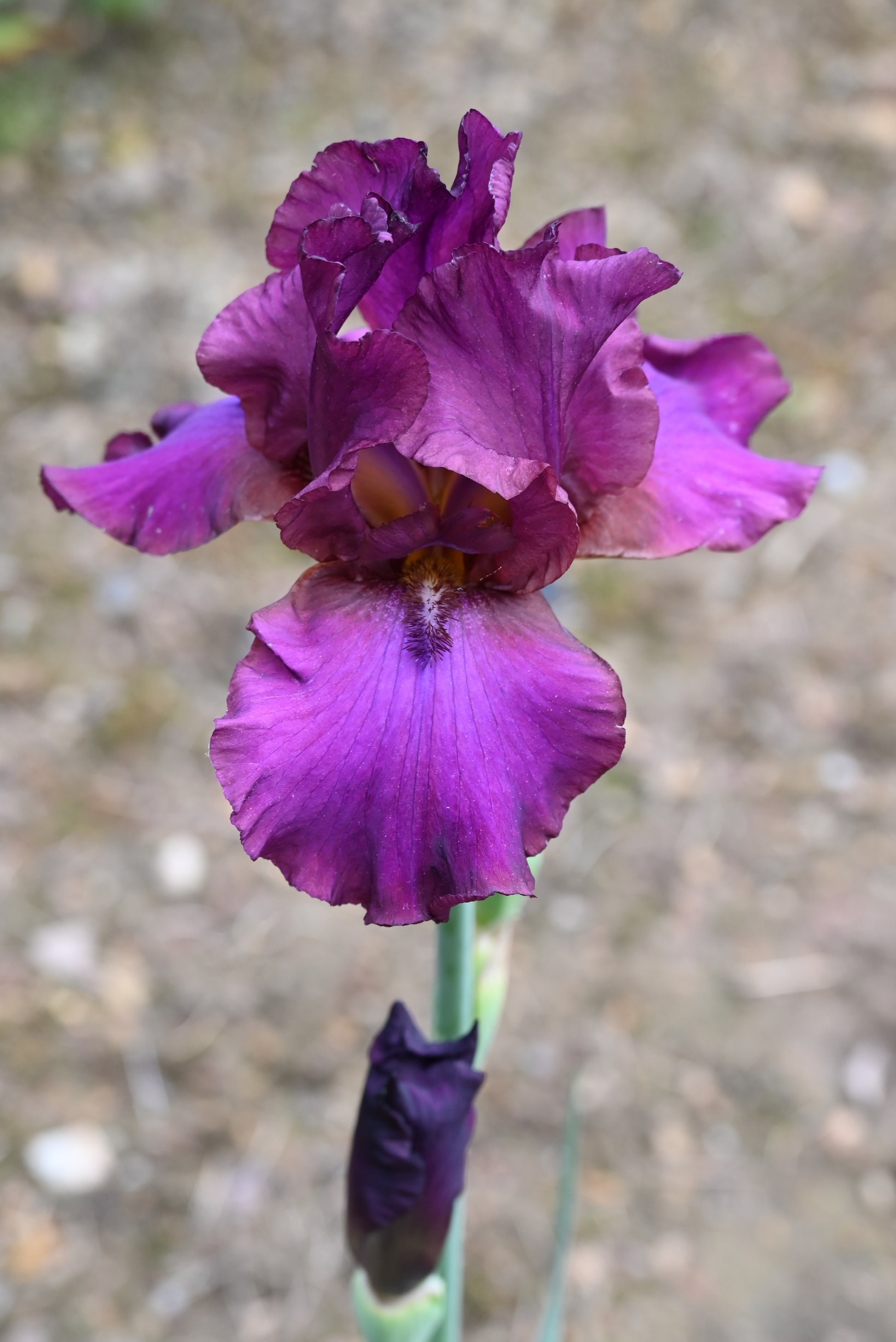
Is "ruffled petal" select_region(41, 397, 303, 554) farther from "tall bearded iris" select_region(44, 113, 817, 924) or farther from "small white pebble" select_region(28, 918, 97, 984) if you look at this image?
"small white pebble" select_region(28, 918, 97, 984)

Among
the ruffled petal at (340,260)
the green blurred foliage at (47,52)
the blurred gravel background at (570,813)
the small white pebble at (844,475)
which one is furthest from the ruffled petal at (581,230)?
the green blurred foliage at (47,52)

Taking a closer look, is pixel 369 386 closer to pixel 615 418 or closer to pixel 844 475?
pixel 615 418

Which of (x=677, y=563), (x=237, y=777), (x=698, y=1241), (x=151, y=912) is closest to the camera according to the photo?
(x=237, y=777)

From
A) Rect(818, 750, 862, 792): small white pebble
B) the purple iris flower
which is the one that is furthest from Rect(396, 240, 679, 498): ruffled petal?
Rect(818, 750, 862, 792): small white pebble

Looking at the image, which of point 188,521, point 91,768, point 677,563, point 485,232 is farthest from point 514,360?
point 677,563

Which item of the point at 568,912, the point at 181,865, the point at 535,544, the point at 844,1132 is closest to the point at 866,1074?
the point at 844,1132

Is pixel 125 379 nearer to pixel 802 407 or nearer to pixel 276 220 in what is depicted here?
pixel 802 407
